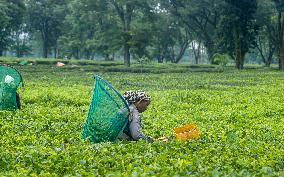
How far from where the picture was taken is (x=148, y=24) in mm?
61188

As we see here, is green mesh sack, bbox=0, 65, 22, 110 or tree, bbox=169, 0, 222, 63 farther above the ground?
tree, bbox=169, 0, 222, 63

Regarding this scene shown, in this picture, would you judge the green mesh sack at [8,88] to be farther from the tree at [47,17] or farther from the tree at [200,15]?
the tree at [47,17]

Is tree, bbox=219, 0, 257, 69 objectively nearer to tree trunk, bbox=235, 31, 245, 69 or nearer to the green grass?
tree trunk, bbox=235, 31, 245, 69

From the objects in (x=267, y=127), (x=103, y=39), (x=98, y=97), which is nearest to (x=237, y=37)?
(x=103, y=39)

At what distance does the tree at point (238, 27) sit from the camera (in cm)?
5234

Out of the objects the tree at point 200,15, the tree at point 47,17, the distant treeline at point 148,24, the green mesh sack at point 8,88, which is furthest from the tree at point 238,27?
the green mesh sack at point 8,88

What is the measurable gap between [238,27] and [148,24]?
1232 centimetres

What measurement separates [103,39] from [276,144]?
51334mm

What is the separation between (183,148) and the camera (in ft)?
28.4

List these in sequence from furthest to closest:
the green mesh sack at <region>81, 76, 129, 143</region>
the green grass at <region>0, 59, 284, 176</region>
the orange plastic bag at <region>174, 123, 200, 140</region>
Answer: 1. the orange plastic bag at <region>174, 123, 200, 140</region>
2. the green mesh sack at <region>81, 76, 129, 143</region>
3. the green grass at <region>0, 59, 284, 176</region>

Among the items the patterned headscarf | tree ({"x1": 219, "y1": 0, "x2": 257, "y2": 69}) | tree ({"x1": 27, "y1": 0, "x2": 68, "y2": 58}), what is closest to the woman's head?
the patterned headscarf

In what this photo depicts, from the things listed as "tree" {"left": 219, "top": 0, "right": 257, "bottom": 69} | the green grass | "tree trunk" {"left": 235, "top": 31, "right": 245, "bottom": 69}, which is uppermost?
"tree" {"left": 219, "top": 0, "right": 257, "bottom": 69}

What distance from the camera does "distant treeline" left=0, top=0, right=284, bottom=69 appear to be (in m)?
54.8

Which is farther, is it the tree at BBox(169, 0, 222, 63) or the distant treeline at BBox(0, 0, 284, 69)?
the tree at BBox(169, 0, 222, 63)
